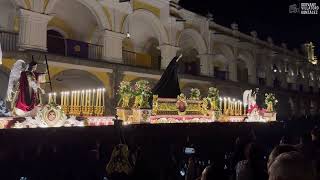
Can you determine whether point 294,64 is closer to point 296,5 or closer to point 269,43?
point 269,43

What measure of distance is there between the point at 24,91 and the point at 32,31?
357 inches

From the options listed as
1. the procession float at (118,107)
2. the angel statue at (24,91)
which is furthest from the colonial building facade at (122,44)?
the angel statue at (24,91)

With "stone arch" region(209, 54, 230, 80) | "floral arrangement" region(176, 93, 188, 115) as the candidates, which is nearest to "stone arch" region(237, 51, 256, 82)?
"stone arch" region(209, 54, 230, 80)

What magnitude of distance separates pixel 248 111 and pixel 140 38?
47.3ft

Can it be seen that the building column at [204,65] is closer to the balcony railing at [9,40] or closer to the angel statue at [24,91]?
the balcony railing at [9,40]

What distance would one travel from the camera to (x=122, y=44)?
88.4 ft

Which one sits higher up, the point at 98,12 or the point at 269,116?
the point at 98,12

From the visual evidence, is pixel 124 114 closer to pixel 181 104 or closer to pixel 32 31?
pixel 181 104

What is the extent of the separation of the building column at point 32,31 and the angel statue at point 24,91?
8.00 m

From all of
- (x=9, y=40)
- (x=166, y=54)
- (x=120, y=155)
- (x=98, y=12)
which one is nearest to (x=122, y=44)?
(x=166, y=54)

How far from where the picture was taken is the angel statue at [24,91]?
30.0 ft

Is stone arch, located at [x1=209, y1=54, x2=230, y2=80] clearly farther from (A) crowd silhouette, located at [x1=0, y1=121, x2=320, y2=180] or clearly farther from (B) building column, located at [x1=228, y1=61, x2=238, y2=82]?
(A) crowd silhouette, located at [x1=0, y1=121, x2=320, y2=180]

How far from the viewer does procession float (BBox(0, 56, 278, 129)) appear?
9.15 meters

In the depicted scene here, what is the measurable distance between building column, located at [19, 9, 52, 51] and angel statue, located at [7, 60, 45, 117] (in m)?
8.00
